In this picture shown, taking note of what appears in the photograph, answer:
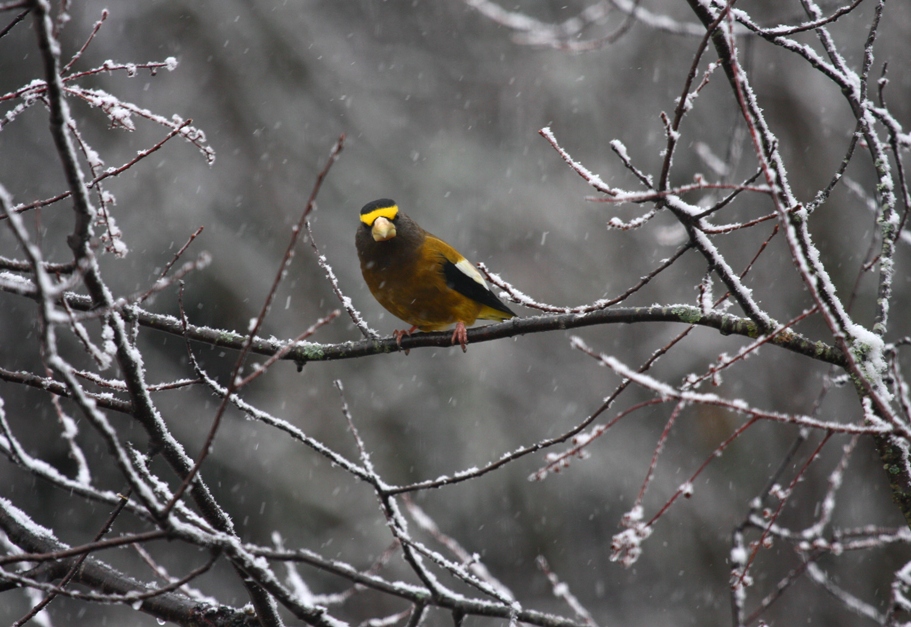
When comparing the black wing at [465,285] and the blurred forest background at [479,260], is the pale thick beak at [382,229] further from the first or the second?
the blurred forest background at [479,260]

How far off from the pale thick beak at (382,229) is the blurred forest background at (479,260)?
19.5 ft

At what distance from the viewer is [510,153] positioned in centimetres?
1148

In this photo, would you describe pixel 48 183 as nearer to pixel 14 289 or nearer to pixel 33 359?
pixel 33 359

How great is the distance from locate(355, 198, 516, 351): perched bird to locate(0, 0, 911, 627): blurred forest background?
5783 millimetres

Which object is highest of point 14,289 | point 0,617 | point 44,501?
point 44,501

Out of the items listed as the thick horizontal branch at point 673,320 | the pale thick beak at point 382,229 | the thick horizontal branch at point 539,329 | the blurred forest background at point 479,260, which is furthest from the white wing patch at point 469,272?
the blurred forest background at point 479,260

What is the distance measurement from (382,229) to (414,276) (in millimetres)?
301

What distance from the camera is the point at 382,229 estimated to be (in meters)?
3.97

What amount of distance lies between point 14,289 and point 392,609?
29.1ft

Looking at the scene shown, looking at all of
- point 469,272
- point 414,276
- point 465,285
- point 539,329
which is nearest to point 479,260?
point 469,272

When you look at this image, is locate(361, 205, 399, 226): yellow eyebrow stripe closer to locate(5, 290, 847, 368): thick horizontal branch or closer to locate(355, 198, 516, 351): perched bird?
locate(355, 198, 516, 351): perched bird

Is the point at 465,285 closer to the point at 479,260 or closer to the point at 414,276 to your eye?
the point at 414,276

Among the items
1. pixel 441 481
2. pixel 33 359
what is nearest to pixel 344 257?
pixel 33 359

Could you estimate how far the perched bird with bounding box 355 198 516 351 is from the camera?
397 centimetres
